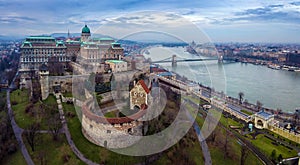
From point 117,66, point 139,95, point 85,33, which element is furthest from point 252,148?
point 85,33

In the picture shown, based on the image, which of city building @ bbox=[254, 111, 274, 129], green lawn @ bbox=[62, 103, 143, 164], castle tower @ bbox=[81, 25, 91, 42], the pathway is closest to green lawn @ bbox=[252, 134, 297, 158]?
city building @ bbox=[254, 111, 274, 129]

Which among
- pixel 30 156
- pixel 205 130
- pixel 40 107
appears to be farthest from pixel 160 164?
pixel 40 107

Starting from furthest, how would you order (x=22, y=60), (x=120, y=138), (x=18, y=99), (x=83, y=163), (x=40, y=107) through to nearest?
1. (x=22, y=60)
2. (x=18, y=99)
3. (x=40, y=107)
4. (x=120, y=138)
5. (x=83, y=163)

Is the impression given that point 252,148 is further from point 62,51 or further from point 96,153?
point 62,51

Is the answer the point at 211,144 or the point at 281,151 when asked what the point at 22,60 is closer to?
the point at 211,144

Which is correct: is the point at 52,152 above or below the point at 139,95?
below
